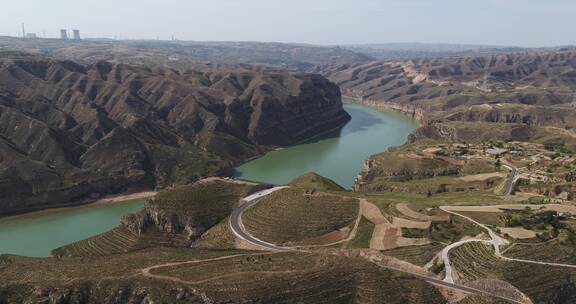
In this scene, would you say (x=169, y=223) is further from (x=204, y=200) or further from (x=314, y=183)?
(x=314, y=183)

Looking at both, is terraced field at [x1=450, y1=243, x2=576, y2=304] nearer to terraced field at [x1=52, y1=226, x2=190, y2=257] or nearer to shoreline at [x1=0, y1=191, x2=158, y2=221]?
terraced field at [x1=52, y1=226, x2=190, y2=257]

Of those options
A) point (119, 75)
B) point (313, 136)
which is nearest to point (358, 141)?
point (313, 136)

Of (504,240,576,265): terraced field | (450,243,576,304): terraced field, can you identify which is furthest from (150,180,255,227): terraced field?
(504,240,576,265): terraced field

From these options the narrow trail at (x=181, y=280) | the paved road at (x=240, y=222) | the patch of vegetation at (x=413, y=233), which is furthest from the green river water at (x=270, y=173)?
the patch of vegetation at (x=413, y=233)

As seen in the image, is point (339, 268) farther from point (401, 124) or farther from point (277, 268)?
point (401, 124)

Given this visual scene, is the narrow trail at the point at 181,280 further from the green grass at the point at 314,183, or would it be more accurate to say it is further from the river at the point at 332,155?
the river at the point at 332,155
